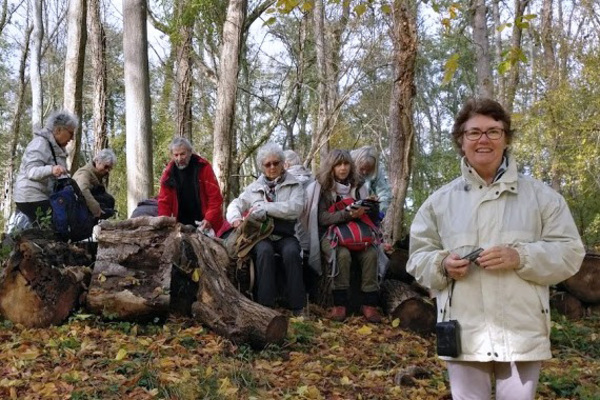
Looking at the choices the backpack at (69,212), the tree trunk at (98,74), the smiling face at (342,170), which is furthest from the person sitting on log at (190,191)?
the tree trunk at (98,74)

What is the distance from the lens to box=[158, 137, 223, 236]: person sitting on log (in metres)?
6.95

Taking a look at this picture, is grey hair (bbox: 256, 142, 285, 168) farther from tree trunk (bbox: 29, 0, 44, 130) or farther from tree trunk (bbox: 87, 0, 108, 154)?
tree trunk (bbox: 29, 0, 44, 130)

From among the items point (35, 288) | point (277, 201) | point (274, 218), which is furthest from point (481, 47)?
point (35, 288)

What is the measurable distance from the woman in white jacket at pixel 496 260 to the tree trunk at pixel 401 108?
5.13 meters

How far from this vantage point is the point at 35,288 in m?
5.28


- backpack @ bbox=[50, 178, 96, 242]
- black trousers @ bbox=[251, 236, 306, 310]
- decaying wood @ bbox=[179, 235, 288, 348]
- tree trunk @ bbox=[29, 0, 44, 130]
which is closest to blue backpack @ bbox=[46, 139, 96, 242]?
backpack @ bbox=[50, 178, 96, 242]

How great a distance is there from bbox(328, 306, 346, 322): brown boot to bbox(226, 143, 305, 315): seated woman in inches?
13.7

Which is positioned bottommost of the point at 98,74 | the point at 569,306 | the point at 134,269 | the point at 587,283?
the point at 569,306

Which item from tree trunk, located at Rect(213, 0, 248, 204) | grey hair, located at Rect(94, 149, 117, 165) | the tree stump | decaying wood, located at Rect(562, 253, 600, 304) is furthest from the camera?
tree trunk, located at Rect(213, 0, 248, 204)

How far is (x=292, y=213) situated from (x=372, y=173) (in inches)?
57.6

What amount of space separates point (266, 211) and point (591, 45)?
11.9m

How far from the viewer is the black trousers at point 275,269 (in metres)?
5.98

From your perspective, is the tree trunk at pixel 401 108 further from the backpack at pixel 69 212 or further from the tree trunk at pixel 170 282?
the backpack at pixel 69 212

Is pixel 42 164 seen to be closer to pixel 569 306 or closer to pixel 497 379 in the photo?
pixel 497 379
